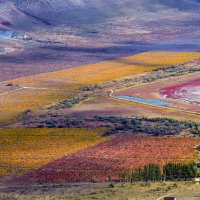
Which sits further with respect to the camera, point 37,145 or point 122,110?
point 122,110

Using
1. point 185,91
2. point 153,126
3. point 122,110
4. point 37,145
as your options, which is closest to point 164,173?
point 37,145

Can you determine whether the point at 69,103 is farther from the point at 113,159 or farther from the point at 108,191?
the point at 108,191

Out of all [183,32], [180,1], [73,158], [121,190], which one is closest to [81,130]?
[73,158]

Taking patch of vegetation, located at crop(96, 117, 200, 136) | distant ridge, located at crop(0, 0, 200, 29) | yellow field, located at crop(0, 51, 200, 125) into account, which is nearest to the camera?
patch of vegetation, located at crop(96, 117, 200, 136)

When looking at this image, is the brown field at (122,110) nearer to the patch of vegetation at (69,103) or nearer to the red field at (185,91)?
the patch of vegetation at (69,103)

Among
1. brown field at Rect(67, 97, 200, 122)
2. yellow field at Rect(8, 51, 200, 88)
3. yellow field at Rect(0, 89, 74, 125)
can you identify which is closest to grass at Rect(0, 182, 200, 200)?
brown field at Rect(67, 97, 200, 122)

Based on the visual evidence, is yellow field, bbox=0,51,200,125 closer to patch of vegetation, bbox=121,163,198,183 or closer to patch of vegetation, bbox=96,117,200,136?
patch of vegetation, bbox=96,117,200,136
